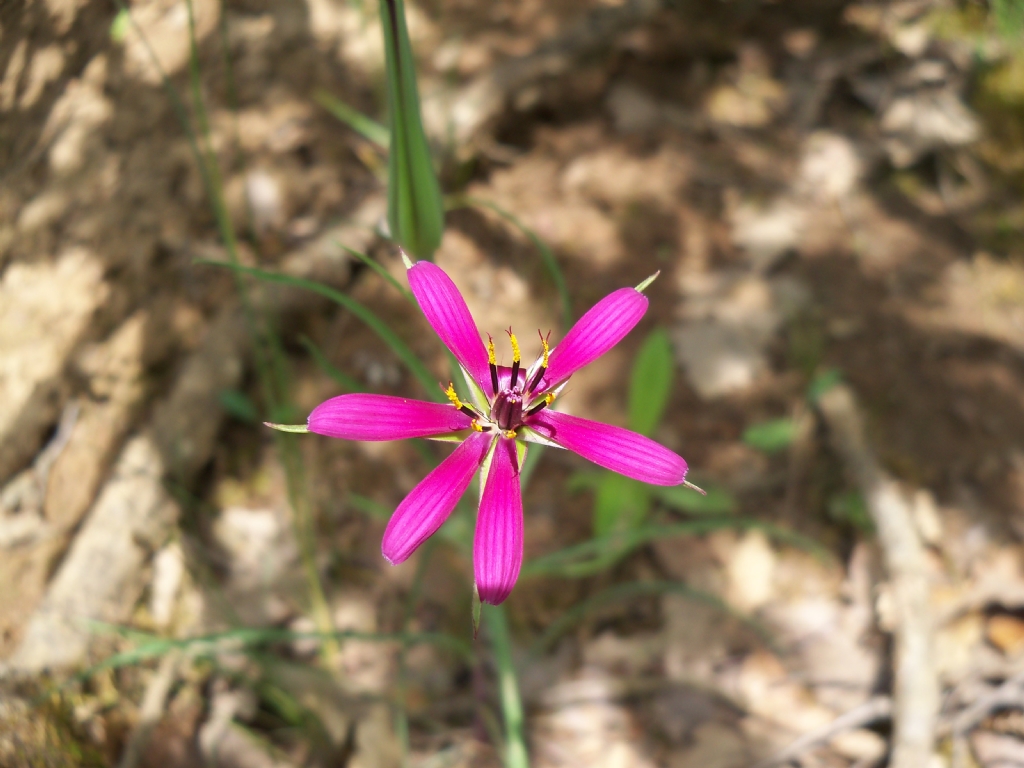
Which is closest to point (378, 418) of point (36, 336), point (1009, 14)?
point (36, 336)

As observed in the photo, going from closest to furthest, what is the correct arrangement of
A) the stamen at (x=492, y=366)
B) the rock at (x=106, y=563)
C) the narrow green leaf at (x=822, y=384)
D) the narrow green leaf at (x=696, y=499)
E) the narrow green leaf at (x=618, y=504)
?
the stamen at (x=492, y=366) < the rock at (x=106, y=563) < the narrow green leaf at (x=618, y=504) < the narrow green leaf at (x=696, y=499) < the narrow green leaf at (x=822, y=384)

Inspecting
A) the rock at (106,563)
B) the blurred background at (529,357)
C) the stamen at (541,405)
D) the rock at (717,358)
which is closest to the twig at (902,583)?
the blurred background at (529,357)

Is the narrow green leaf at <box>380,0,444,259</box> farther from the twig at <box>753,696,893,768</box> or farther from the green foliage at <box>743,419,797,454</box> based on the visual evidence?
the twig at <box>753,696,893,768</box>

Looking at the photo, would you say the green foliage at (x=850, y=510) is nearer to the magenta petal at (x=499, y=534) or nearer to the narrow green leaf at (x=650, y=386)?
the narrow green leaf at (x=650, y=386)

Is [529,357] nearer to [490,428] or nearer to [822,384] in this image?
[822,384]

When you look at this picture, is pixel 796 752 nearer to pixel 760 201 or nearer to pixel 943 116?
pixel 760 201

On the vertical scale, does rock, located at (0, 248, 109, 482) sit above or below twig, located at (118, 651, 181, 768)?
above

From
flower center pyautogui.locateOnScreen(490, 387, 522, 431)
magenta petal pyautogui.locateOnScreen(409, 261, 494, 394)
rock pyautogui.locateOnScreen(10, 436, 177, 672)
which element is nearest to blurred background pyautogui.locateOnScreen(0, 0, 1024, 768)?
rock pyautogui.locateOnScreen(10, 436, 177, 672)
